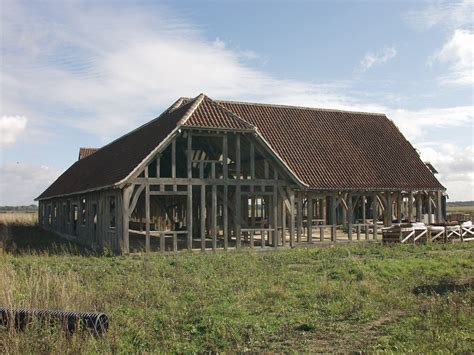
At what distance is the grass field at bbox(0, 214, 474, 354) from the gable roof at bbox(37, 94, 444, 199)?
24.9 ft

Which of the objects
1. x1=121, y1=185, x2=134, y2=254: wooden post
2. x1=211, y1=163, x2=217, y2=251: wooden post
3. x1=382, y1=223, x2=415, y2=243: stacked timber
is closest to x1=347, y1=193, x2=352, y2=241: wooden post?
x1=382, y1=223, x2=415, y2=243: stacked timber

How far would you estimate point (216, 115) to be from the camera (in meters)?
22.0

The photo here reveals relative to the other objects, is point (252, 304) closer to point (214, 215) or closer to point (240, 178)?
point (214, 215)

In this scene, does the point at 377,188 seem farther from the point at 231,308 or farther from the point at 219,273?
the point at 231,308

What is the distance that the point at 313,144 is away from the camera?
2817 centimetres

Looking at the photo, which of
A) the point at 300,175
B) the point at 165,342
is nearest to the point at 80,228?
the point at 300,175

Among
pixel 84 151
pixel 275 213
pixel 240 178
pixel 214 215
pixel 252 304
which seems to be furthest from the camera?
pixel 84 151

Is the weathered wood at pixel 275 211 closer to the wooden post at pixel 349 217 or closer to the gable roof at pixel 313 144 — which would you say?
the gable roof at pixel 313 144

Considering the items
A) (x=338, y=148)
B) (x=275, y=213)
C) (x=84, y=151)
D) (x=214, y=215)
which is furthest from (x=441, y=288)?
(x=84, y=151)

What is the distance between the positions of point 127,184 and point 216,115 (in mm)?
4972

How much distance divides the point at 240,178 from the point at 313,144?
21.9 ft

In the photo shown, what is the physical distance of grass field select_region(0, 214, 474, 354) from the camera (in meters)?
8.02

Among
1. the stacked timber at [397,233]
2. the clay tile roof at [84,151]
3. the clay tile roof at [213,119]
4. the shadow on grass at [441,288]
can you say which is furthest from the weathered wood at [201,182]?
the clay tile roof at [84,151]

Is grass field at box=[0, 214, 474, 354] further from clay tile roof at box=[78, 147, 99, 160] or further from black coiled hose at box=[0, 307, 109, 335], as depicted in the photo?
clay tile roof at box=[78, 147, 99, 160]
